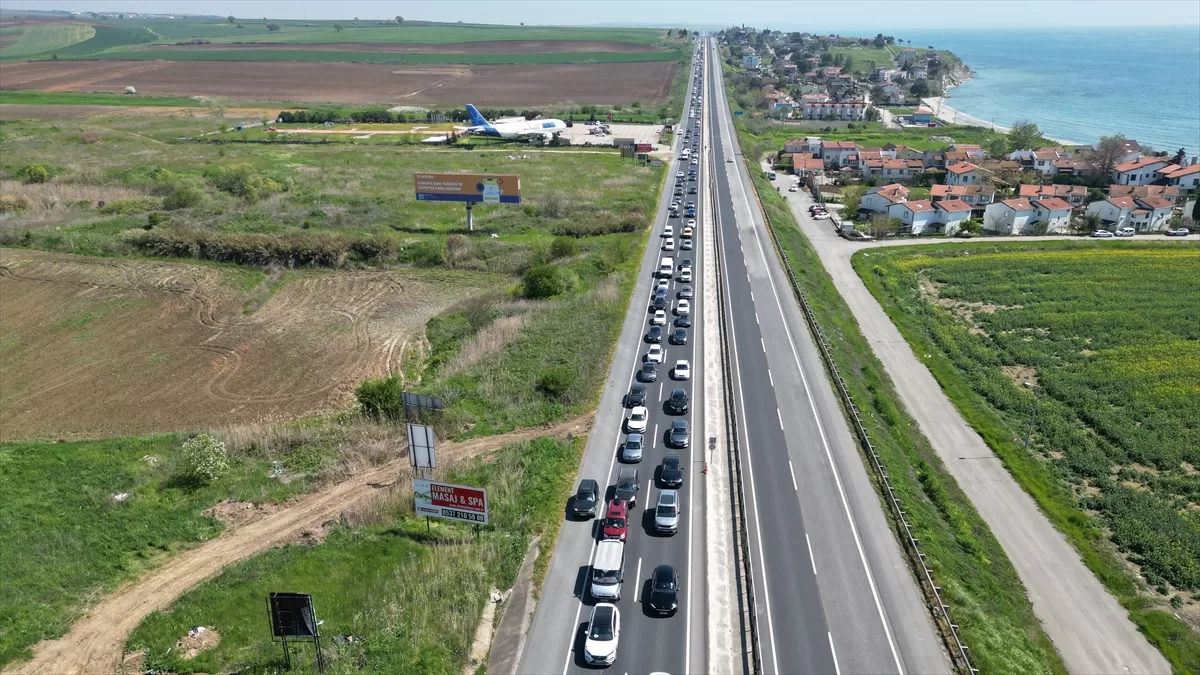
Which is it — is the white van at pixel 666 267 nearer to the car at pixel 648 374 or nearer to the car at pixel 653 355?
the car at pixel 653 355

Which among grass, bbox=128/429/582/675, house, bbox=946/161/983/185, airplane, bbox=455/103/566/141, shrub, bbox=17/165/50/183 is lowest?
grass, bbox=128/429/582/675

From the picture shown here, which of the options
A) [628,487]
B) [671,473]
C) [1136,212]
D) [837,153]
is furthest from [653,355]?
[837,153]

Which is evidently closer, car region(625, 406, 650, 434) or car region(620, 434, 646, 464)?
car region(620, 434, 646, 464)

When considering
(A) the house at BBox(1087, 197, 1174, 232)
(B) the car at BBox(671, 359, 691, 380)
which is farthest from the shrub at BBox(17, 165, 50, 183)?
(A) the house at BBox(1087, 197, 1174, 232)

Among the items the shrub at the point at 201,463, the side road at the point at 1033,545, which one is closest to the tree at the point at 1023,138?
the side road at the point at 1033,545

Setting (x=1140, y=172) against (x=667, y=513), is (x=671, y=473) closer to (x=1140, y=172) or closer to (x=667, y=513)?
(x=667, y=513)

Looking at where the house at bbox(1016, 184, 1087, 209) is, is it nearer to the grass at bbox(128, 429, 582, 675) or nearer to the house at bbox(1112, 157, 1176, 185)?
the house at bbox(1112, 157, 1176, 185)

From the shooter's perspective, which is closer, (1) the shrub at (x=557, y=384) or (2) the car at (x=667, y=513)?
(2) the car at (x=667, y=513)
